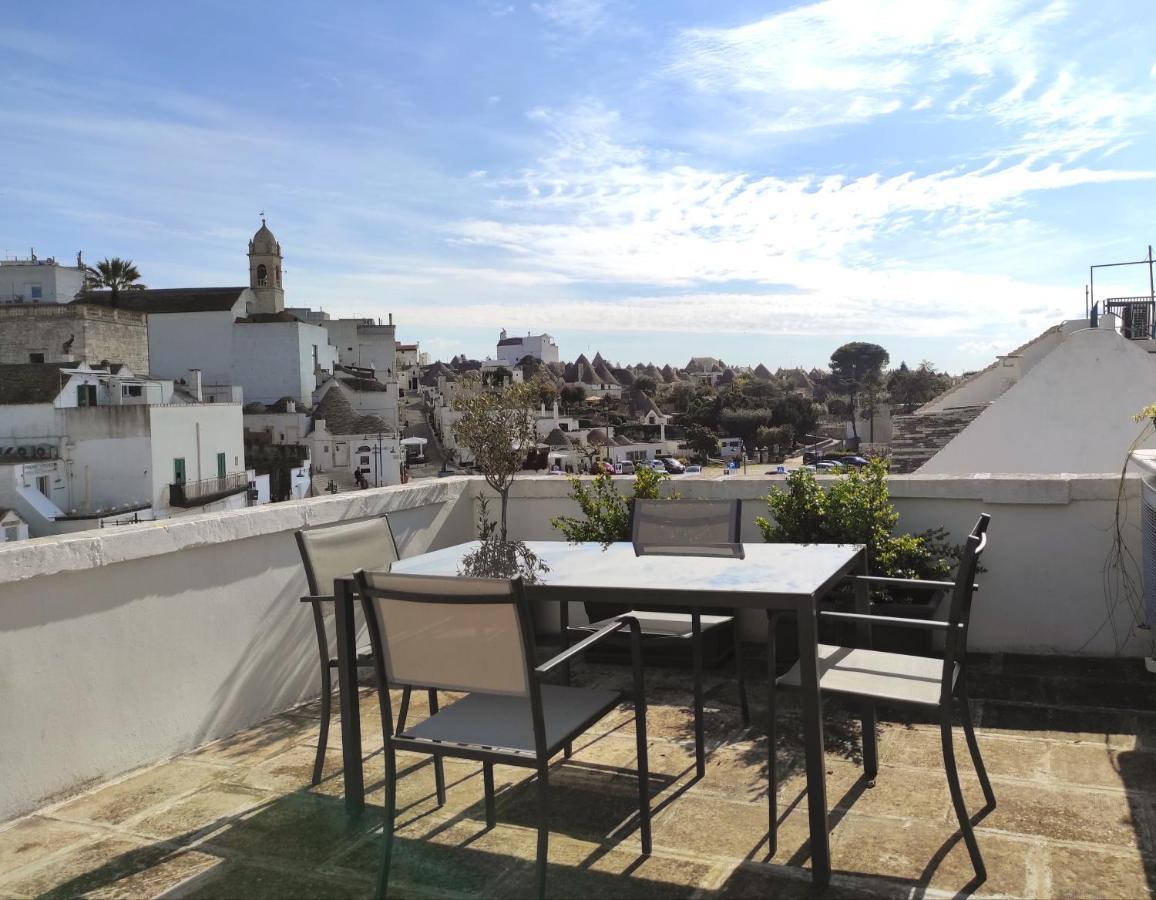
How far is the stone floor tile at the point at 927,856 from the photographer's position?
86.7 inches

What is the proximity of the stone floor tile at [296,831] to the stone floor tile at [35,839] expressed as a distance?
414 millimetres

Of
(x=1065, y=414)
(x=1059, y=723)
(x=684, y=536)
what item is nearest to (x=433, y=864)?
(x=684, y=536)

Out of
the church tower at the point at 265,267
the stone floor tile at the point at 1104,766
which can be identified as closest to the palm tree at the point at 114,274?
the church tower at the point at 265,267

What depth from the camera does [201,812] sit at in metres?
2.80

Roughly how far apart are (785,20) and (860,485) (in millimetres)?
3537

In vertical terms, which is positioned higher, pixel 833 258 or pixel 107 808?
pixel 833 258

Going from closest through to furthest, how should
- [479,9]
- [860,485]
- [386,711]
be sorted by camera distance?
[386,711] → [860,485] → [479,9]

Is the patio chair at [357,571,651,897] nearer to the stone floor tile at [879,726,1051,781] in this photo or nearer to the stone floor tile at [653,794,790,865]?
the stone floor tile at [653,794,790,865]

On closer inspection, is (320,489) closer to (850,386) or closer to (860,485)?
(860,485)

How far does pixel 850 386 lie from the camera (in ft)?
380

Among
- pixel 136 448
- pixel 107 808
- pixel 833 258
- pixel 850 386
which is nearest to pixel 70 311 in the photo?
pixel 136 448

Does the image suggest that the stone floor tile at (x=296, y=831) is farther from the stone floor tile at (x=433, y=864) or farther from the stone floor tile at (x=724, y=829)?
the stone floor tile at (x=724, y=829)

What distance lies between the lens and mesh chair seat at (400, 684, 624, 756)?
7.22ft

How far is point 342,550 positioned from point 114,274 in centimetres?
7397
